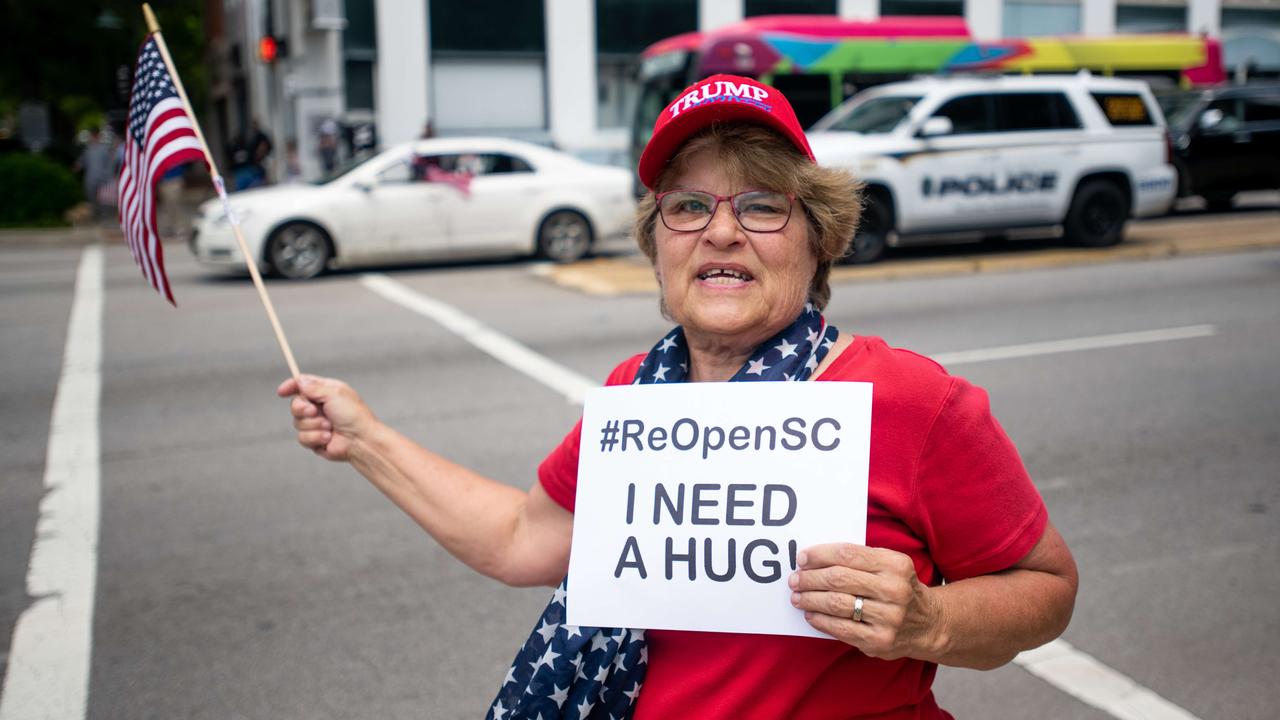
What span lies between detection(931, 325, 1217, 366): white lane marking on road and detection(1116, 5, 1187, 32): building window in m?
26.8

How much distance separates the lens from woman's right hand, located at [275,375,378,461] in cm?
240

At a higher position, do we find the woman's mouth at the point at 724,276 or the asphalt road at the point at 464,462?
the woman's mouth at the point at 724,276

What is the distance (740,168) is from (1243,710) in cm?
269

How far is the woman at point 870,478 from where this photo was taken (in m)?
1.68

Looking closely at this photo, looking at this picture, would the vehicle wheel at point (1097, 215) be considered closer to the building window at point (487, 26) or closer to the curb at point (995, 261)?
the curb at point (995, 261)

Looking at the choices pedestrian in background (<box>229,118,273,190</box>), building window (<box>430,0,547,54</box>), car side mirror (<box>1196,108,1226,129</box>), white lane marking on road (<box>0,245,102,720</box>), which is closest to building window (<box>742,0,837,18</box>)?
building window (<box>430,0,547,54</box>)

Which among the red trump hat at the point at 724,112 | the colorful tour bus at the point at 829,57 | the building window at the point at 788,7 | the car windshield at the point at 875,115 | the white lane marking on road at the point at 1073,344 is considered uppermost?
the building window at the point at 788,7

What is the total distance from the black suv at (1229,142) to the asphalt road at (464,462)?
27.2ft

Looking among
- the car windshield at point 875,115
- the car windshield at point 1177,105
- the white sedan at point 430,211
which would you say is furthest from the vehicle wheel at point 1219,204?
the white sedan at point 430,211

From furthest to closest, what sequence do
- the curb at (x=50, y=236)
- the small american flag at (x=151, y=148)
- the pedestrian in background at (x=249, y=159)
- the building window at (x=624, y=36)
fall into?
1. the building window at (x=624, y=36)
2. the pedestrian in background at (x=249, y=159)
3. the curb at (x=50, y=236)
4. the small american flag at (x=151, y=148)

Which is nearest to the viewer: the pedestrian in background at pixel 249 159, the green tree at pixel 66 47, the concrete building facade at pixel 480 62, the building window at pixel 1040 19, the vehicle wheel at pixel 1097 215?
the vehicle wheel at pixel 1097 215

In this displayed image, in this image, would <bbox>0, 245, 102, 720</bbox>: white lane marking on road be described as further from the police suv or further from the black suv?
the black suv

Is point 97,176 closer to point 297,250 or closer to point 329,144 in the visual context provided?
point 329,144

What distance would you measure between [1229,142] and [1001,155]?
304 inches
